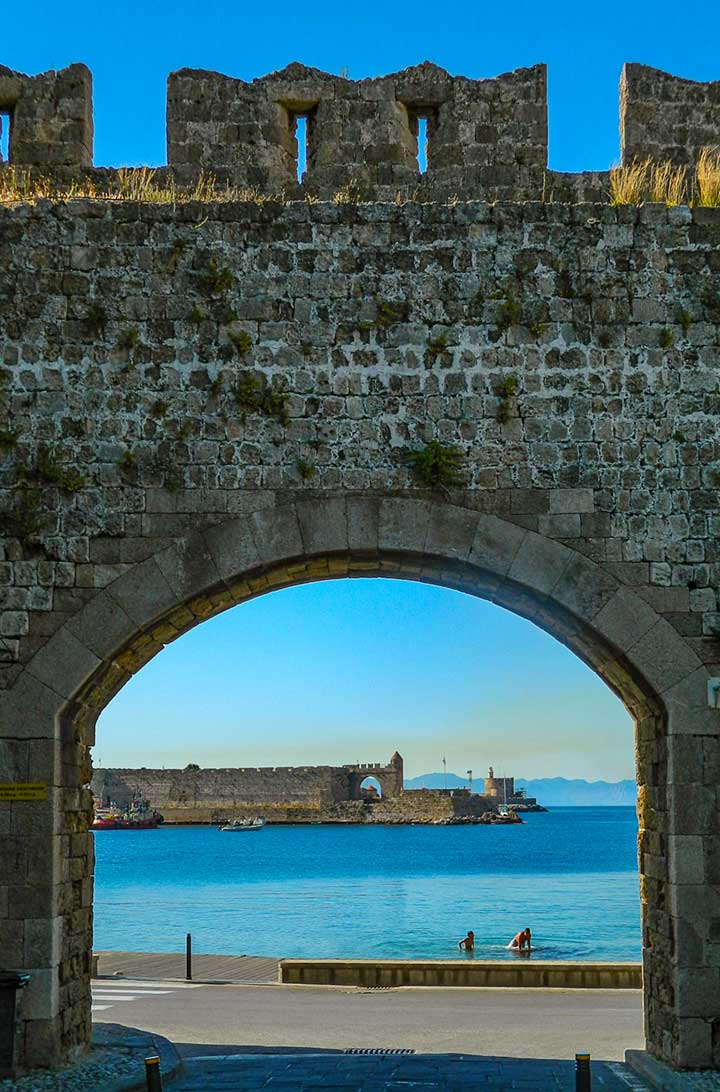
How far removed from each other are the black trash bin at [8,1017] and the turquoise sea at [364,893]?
23764 mm

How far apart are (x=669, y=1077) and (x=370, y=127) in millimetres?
8105

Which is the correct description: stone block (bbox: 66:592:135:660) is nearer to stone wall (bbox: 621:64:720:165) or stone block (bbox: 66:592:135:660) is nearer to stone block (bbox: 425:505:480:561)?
stone block (bbox: 425:505:480:561)

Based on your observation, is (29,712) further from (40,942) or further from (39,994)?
(39,994)

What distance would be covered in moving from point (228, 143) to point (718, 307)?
15.1ft

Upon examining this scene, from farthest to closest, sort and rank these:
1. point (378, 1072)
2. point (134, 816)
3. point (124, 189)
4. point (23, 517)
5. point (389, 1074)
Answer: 1. point (134, 816)
2. point (124, 189)
3. point (378, 1072)
4. point (389, 1074)
5. point (23, 517)

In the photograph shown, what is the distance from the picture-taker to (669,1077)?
9234 mm

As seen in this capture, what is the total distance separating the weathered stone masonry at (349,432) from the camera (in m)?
9.91

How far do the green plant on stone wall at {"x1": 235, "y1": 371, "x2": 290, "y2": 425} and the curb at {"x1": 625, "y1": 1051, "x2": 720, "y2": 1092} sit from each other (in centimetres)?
541

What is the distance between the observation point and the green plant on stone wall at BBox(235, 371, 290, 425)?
10.1m

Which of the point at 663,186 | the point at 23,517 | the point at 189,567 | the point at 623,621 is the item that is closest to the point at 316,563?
the point at 189,567

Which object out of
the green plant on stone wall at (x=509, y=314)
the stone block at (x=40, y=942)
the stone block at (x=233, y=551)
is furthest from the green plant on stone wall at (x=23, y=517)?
the green plant on stone wall at (x=509, y=314)

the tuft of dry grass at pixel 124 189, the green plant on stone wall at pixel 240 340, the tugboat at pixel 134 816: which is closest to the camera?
the green plant on stone wall at pixel 240 340

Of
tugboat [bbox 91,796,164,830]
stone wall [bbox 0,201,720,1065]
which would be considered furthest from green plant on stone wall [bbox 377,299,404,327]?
tugboat [bbox 91,796,164,830]

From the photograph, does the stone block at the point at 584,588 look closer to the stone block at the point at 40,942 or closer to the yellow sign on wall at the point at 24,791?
the yellow sign on wall at the point at 24,791
